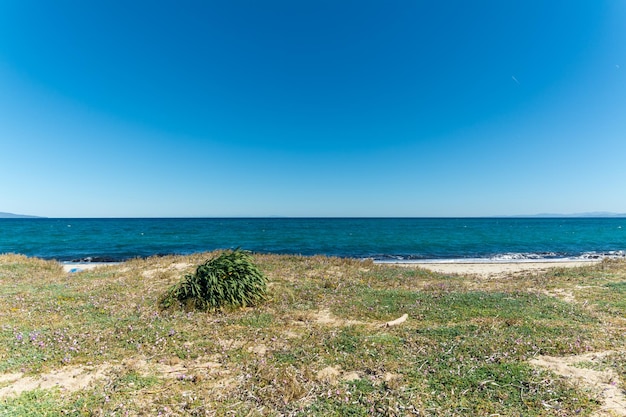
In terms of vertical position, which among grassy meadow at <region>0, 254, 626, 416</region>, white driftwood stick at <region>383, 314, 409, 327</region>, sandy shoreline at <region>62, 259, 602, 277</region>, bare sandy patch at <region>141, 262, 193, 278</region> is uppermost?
bare sandy patch at <region>141, 262, 193, 278</region>

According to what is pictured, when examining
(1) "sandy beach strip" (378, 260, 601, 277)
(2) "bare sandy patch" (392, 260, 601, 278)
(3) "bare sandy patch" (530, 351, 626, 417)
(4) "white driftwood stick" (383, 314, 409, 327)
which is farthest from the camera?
(1) "sandy beach strip" (378, 260, 601, 277)

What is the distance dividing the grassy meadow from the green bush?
471 mm

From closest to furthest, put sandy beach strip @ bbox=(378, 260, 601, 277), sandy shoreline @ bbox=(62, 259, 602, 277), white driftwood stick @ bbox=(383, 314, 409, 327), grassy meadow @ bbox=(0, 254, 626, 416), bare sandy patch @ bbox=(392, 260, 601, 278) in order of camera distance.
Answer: grassy meadow @ bbox=(0, 254, 626, 416), white driftwood stick @ bbox=(383, 314, 409, 327), bare sandy patch @ bbox=(392, 260, 601, 278), sandy beach strip @ bbox=(378, 260, 601, 277), sandy shoreline @ bbox=(62, 259, 602, 277)

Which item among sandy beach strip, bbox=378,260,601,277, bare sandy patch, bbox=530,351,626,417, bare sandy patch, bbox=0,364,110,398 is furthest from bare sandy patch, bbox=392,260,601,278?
bare sandy patch, bbox=0,364,110,398

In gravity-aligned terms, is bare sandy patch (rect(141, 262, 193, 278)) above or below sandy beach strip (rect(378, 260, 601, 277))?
above

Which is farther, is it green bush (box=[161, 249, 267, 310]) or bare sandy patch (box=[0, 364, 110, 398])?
green bush (box=[161, 249, 267, 310])

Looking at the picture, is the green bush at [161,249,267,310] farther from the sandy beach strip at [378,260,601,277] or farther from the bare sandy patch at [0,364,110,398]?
the sandy beach strip at [378,260,601,277]

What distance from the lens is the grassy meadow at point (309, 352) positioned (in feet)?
15.6

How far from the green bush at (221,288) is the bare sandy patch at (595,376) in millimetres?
7943

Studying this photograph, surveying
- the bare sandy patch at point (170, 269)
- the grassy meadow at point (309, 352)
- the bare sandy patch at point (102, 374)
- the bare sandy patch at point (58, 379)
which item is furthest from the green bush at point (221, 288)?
the bare sandy patch at point (170, 269)

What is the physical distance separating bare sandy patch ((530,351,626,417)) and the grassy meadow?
0.23 feet

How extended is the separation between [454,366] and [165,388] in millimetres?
5387

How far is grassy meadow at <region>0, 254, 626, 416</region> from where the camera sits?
15.6 ft

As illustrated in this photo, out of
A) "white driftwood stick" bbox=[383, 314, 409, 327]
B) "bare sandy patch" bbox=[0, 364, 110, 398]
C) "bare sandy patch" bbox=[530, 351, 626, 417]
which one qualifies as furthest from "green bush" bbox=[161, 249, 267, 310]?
"bare sandy patch" bbox=[530, 351, 626, 417]
